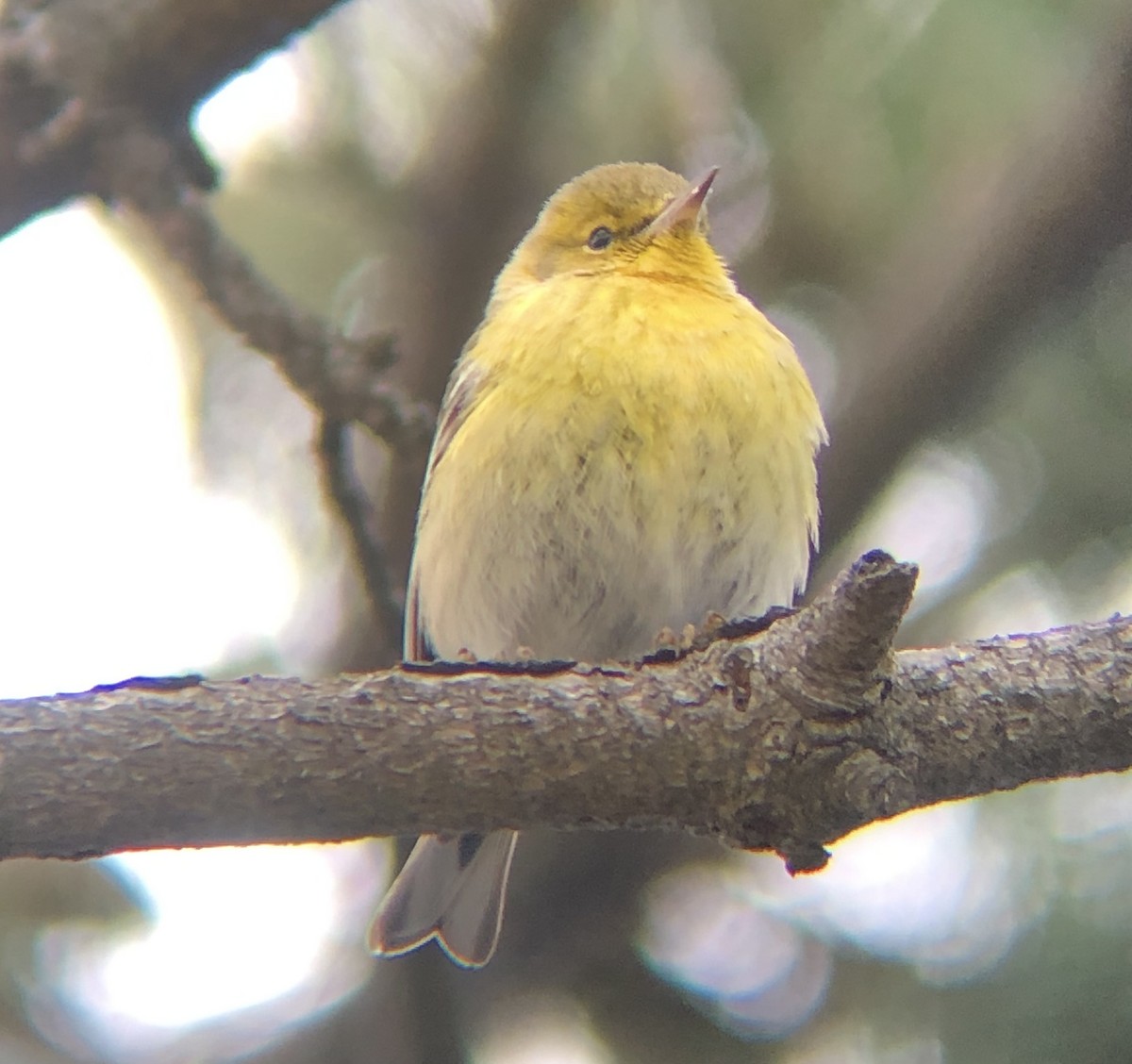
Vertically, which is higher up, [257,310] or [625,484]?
[257,310]

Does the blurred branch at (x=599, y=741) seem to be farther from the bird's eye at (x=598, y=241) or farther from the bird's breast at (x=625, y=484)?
the bird's eye at (x=598, y=241)

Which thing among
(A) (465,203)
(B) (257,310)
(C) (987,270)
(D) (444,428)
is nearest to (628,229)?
(A) (465,203)

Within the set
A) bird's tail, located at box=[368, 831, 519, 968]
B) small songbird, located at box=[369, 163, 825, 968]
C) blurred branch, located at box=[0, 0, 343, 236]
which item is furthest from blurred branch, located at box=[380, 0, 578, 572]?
bird's tail, located at box=[368, 831, 519, 968]

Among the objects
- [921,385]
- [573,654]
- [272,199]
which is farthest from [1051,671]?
[272,199]

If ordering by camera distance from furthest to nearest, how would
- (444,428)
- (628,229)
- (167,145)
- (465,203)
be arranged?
(628,229) < (444,428) < (465,203) < (167,145)

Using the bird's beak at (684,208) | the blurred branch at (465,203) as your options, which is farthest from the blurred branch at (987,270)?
the blurred branch at (465,203)

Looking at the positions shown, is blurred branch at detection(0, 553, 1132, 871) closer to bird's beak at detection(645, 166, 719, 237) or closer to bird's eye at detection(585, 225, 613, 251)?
bird's beak at detection(645, 166, 719, 237)

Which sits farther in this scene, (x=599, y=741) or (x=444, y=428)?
(x=444, y=428)

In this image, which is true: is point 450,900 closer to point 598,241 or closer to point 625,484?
point 625,484
